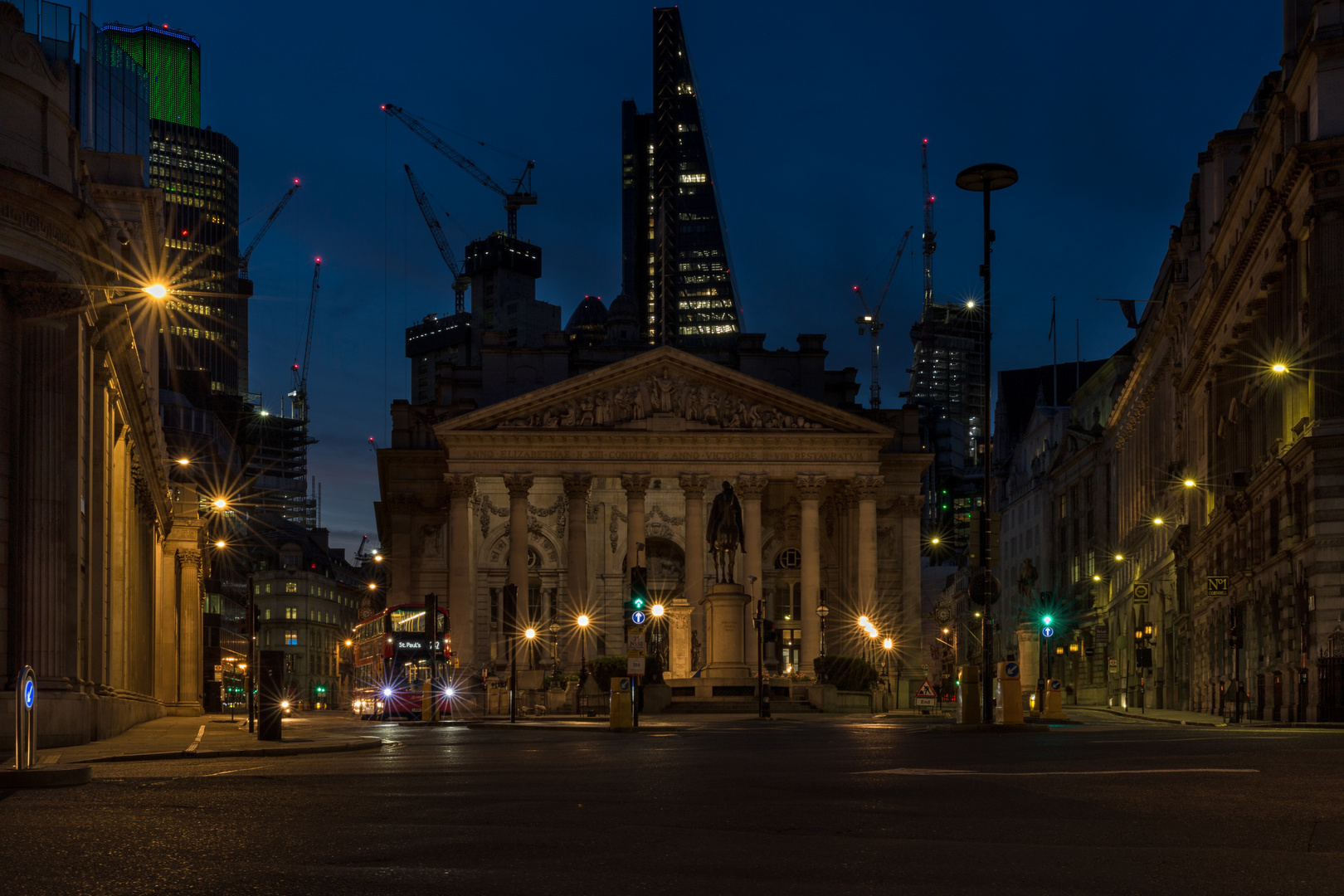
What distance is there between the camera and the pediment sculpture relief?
86.0 metres

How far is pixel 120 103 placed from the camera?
60.4 meters

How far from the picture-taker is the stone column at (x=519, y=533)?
84.7 meters

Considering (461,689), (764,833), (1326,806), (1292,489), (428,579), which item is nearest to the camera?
(764,833)

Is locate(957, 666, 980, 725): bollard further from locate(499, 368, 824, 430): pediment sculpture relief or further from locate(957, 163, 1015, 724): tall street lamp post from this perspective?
locate(499, 368, 824, 430): pediment sculpture relief

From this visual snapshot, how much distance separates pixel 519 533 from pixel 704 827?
240ft

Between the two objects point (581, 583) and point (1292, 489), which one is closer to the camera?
point (1292, 489)

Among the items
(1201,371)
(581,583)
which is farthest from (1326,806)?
(581,583)

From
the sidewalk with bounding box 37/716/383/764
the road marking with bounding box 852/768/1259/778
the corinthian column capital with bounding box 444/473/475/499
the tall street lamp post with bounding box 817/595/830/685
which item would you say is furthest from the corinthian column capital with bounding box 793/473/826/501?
the road marking with bounding box 852/768/1259/778

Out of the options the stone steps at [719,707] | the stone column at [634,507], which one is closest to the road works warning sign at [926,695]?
the stone steps at [719,707]

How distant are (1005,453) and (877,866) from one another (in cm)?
17374

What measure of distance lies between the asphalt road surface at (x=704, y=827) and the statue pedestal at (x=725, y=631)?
4080 cm

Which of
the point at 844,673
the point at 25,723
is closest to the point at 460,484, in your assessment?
the point at 844,673

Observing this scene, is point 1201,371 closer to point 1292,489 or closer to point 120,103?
point 1292,489

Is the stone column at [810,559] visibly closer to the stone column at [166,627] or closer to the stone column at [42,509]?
the stone column at [166,627]
